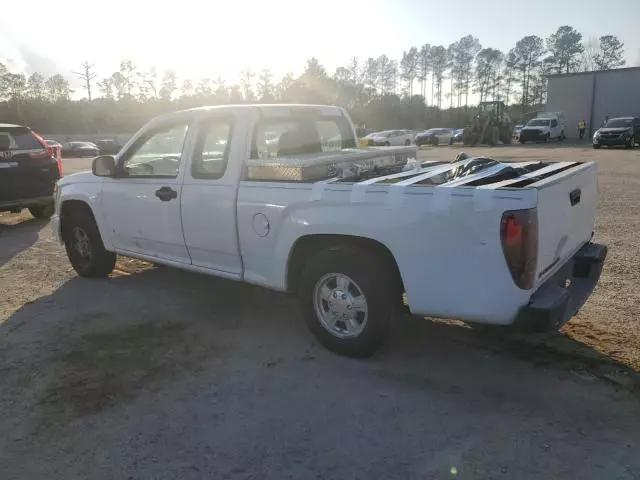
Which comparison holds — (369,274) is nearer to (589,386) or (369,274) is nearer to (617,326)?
(589,386)

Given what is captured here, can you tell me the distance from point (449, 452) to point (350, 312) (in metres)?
1.25

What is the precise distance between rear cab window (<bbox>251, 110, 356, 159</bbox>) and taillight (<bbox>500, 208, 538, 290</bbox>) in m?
2.15

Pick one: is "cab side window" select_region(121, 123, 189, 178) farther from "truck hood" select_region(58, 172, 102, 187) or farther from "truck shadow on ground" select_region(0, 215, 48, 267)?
"truck shadow on ground" select_region(0, 215, 48, 267)

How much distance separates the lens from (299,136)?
4.96m

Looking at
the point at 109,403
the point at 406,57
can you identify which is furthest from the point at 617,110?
the point at 406,57

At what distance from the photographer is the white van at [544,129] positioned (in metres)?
38.7

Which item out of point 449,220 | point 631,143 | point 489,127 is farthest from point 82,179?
point 489,127

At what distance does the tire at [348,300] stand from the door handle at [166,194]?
154 centimetres

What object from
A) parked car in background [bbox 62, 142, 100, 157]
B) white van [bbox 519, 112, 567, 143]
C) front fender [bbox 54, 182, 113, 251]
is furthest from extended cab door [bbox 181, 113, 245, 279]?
parked car in background [bbox 62, 142, 100, 157]

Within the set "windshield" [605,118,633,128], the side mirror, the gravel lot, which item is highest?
"windshield" [605,118,633,128]

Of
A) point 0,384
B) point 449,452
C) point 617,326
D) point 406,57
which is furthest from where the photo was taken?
point 406,57

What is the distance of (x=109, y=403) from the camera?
11.2 ft

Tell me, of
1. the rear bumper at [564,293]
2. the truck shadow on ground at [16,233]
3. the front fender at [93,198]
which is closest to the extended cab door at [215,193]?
the front fender at [93,198]

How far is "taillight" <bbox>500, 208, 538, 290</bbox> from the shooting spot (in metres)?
2.97
